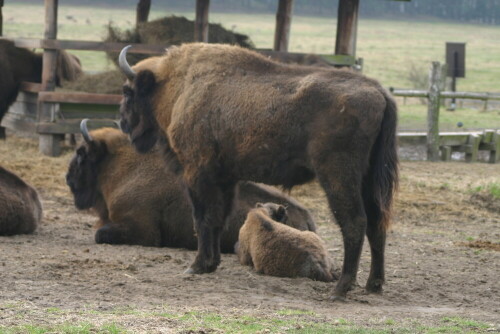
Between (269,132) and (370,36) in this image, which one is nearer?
(269,132)

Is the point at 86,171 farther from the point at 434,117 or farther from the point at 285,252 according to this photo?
the point at 434,117

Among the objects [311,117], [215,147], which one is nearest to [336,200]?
[311,117]

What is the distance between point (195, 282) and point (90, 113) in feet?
30.8

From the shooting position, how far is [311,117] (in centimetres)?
734

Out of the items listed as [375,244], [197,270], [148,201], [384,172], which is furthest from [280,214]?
[384,172]

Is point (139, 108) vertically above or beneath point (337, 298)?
above

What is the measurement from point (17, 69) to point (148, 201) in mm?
8782

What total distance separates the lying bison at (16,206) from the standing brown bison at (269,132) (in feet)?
5.60

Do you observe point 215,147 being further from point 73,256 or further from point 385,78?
point 385,78

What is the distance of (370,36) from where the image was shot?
83250mm

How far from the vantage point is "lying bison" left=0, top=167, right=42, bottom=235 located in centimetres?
958

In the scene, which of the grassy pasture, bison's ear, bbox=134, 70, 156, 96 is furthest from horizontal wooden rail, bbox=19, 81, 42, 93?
the grassy pasture

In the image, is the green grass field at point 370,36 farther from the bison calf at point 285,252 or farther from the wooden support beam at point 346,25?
the bison calf at point 285,252

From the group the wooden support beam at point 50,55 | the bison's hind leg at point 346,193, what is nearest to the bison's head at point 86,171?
the bison's hind leg at point 346,193
